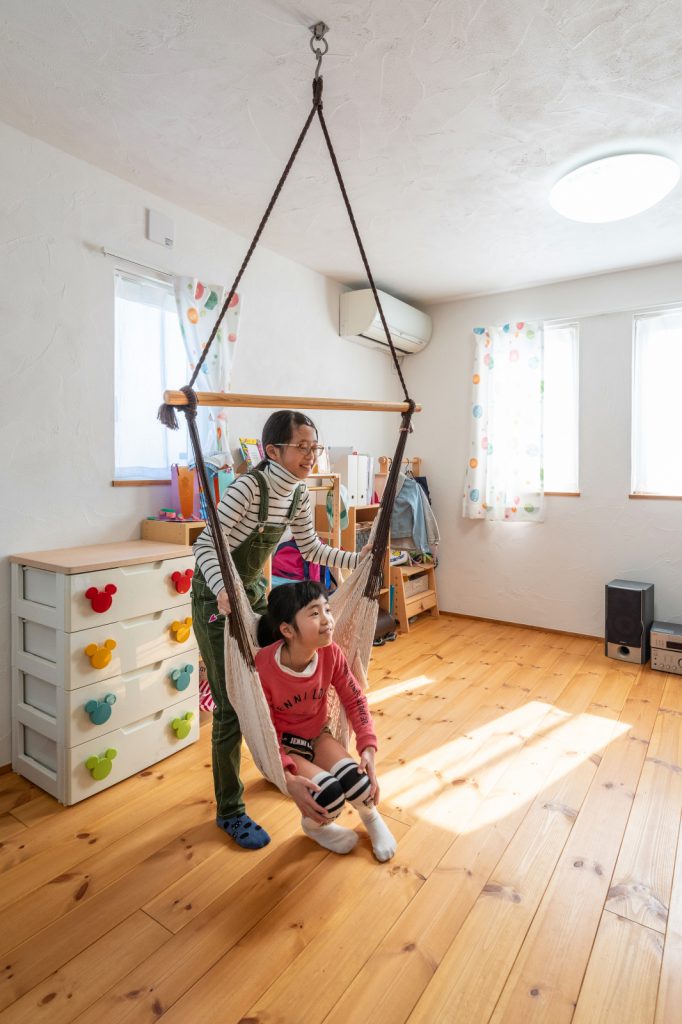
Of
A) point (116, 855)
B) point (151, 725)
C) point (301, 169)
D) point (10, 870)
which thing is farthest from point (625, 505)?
point (10, 870)

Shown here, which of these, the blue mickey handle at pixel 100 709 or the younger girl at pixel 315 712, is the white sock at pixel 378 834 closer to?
the younger girl at pixel 315 712

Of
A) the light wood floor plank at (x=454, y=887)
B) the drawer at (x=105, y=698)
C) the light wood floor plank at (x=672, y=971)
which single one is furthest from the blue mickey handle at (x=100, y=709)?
the light wood floor plank at (x=672, y=971)

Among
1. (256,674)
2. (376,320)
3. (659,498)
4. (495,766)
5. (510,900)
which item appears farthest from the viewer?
(376,320)

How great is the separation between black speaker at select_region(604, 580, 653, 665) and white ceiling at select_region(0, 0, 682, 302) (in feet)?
6.52

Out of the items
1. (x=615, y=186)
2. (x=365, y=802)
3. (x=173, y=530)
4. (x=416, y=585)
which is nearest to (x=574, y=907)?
(x=365, y=802)

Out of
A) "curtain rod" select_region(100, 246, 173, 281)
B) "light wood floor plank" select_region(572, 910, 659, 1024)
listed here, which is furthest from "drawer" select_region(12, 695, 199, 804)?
"curtain rod" select_region(100, 246, 173, 281)

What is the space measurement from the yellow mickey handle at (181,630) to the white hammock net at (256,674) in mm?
739

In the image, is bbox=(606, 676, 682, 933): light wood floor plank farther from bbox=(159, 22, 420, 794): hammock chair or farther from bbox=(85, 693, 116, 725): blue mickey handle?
bbox=(85, 693, 116, 725): blue mickey handle

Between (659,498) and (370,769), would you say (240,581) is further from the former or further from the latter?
(659,498)

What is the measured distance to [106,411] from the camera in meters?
2.30

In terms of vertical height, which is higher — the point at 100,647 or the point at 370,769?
the point at 100,647

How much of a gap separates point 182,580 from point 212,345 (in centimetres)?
121

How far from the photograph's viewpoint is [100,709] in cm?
182

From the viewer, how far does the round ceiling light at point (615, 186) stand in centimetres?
213
